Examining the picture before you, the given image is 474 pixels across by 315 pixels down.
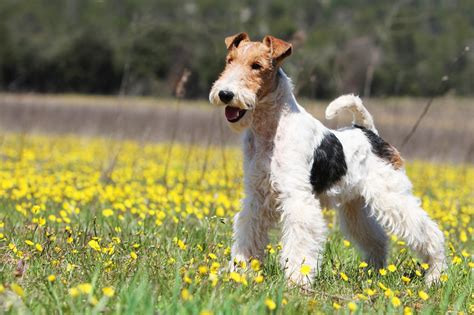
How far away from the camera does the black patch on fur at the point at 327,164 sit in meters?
4.62

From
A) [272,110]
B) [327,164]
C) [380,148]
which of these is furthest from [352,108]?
[272,110]

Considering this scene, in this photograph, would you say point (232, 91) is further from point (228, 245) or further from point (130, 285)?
point (228, 245)

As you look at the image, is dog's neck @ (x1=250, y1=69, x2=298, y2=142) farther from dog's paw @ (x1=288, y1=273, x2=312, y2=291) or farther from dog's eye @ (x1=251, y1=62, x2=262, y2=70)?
dog's paw @ (x1=288, y1=273, x2=312, y2=291)

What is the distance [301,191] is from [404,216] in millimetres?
1034

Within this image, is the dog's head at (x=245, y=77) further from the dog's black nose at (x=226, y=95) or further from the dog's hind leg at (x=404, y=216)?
the dog's hind leg at (x=404, y=216)

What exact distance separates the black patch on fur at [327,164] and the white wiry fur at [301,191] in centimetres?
5

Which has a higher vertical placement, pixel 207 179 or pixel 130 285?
pixel 130 285

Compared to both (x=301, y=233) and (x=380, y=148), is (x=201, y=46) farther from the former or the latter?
(x=301, y=233)

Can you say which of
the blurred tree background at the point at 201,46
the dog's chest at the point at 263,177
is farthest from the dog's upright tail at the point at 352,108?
the blurred tree background at the point at 201,46

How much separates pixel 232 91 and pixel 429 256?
221cm

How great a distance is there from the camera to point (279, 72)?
461 centimetres

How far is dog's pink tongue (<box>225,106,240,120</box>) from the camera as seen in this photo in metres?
4.18

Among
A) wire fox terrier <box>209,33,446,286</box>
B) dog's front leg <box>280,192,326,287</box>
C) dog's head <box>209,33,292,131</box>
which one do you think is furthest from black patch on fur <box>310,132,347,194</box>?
dog's head <box>209,33,292,131</box>

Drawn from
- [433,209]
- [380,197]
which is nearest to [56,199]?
[380,197]
